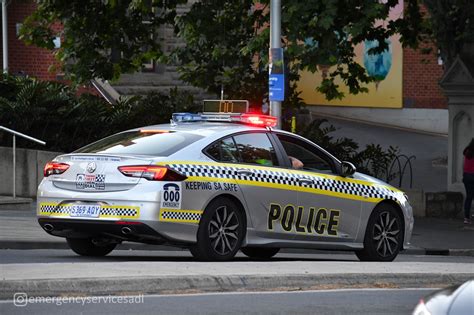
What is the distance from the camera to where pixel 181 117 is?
43.2ft

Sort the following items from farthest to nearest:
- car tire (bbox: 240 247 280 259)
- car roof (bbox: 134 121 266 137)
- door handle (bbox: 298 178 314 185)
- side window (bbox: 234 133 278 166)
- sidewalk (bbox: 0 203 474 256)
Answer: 1. sidewalk (bbox: 0 203 474 256)
2. car tire (bbox: 240 247 280 259)
3. door handle (bbox: 298 178 314 185)
4. side window (bbox: 234 133 278 166)
5. car roof (bbox: 134 121 266 137)

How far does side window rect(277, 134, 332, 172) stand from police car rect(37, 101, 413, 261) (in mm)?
13

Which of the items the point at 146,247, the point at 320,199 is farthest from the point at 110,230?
the point at 146,247

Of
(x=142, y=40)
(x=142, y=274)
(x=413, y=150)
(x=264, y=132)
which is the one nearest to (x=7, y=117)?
(x=142, y=40)

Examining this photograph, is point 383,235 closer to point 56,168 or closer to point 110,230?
point 110,230

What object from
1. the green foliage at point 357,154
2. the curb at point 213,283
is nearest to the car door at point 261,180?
the curb at point 213,283

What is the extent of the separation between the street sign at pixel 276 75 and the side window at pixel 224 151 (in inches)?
205

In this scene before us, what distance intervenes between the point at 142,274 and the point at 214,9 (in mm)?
12646

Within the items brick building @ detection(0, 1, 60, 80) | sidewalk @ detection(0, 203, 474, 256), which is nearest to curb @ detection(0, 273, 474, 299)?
sidewalk @ detection(0, 203, 474, 256)

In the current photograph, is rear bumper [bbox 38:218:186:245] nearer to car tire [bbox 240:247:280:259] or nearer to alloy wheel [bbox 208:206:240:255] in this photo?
alloy wheel [bbox 208:206:240:255]

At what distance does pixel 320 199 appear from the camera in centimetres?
1303

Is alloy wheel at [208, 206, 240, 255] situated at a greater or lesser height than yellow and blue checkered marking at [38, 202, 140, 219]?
lesser

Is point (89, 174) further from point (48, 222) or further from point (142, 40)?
point (142, 40)

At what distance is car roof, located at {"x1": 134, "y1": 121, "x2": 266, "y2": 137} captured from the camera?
1236 centimetres
